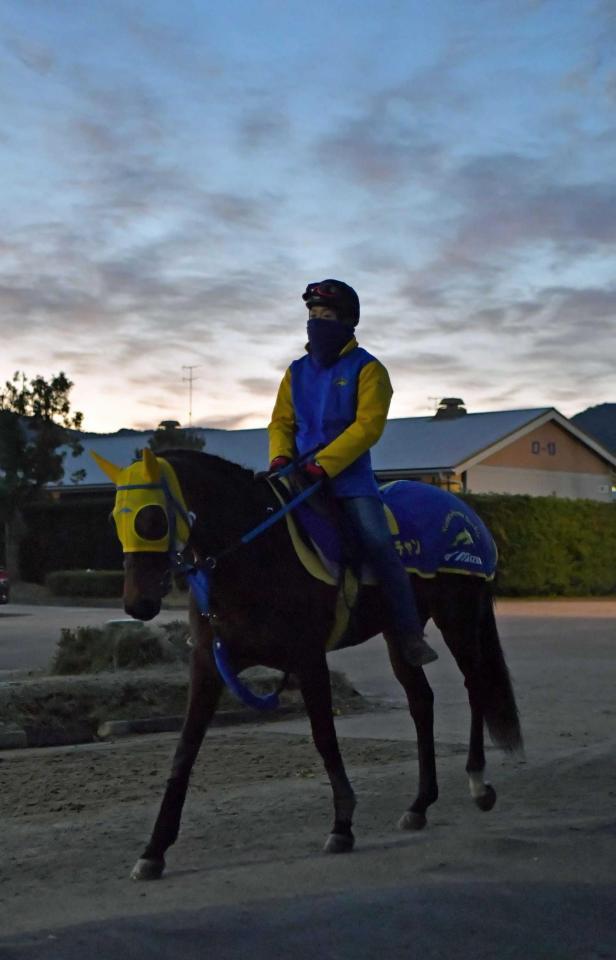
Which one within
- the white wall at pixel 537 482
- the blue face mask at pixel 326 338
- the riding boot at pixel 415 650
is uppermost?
the white wall at pixel 537 482

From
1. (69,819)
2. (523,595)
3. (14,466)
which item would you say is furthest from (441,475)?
(69,819)

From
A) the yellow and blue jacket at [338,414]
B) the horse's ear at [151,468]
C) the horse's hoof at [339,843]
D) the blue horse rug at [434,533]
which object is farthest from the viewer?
the blue horse rug at [434,533]

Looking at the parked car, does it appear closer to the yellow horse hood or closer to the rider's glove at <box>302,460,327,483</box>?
the rider's glove at <box>302,460,327,483</box>

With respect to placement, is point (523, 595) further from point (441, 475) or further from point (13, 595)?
point (13, 595)

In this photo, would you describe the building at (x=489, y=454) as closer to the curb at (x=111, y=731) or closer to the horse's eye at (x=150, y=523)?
the curb at (x=111, y=731)

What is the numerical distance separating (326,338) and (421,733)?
2.08m

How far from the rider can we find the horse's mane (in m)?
0.23

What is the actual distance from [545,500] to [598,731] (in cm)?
2677

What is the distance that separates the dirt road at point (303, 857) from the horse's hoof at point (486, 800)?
6 cm

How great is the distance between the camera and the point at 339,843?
6094 mm

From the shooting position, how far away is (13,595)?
3866cm

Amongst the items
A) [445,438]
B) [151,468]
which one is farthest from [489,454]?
[151,468]

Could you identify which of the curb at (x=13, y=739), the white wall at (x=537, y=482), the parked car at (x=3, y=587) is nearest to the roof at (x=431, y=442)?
the white wall at (x=537, y=482)

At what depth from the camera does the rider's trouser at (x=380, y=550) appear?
6.50m
